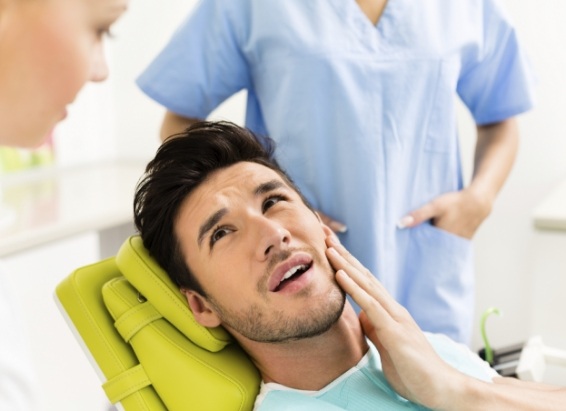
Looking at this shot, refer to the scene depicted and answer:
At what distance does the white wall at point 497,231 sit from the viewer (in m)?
2.18

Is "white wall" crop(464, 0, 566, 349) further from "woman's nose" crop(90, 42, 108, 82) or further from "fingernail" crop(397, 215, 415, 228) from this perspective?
"woman's nose" crop(90, 42, 108, 82)

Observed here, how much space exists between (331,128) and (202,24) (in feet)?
1.18

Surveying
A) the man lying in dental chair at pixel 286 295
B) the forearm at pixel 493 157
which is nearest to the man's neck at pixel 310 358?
the man lying in dental chair at pixel 286 295

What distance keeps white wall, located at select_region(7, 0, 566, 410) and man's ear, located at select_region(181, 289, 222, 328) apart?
114 centimetres

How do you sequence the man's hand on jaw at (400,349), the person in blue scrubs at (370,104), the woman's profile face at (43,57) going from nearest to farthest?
the woman's profile face at (43,57) < the man's hand on jaw at (400,349) < the person in blue scrubs at (370,104)

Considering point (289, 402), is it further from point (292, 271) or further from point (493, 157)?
point (493, 157)

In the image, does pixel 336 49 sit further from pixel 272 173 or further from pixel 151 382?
pixel 151 382

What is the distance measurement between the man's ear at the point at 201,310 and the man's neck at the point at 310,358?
8 centimetres

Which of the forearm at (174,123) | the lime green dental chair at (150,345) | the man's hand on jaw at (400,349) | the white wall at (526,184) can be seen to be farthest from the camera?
the white wall at (526,184)

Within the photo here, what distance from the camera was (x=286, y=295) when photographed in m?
1.14

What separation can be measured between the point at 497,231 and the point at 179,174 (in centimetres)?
141

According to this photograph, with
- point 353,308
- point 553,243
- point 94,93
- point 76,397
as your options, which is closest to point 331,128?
point 353,308

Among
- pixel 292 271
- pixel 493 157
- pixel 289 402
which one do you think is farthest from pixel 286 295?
pixel 493 157

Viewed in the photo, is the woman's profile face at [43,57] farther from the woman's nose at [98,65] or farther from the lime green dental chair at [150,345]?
the lime green dental chair at [150,345]
